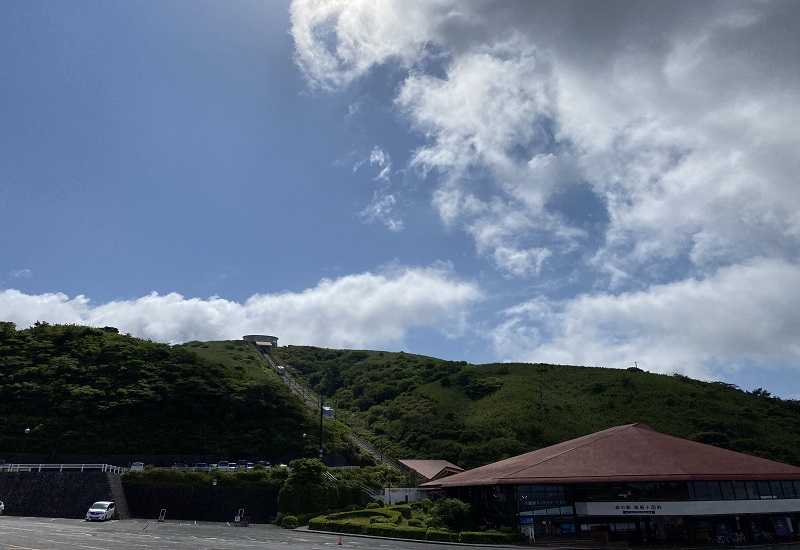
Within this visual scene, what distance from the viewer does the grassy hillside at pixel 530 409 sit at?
9019 centimetres

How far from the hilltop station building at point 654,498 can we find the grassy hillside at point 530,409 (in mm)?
38539

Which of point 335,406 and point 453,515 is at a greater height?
point 335,406

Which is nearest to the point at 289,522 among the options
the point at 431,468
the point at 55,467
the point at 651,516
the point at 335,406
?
the point at 55,467

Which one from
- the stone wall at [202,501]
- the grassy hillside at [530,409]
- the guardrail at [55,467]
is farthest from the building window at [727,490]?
the guardrail at [55,467]

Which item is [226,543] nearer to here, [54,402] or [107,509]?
[107,509]

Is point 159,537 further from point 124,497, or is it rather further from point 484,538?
point 484,538

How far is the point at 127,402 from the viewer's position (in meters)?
64.2

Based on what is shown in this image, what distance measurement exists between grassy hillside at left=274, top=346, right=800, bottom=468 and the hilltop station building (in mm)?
38539

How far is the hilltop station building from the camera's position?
1655 inches

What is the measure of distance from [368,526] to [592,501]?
18.6 metres

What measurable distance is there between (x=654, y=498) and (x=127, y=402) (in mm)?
58279

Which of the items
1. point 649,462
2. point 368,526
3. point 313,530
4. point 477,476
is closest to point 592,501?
point 649,462

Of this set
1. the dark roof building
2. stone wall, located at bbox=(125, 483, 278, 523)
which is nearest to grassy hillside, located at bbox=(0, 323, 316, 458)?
stone wall, located at bbox=(125, 483, 278, 523)

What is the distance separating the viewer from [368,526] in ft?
143
